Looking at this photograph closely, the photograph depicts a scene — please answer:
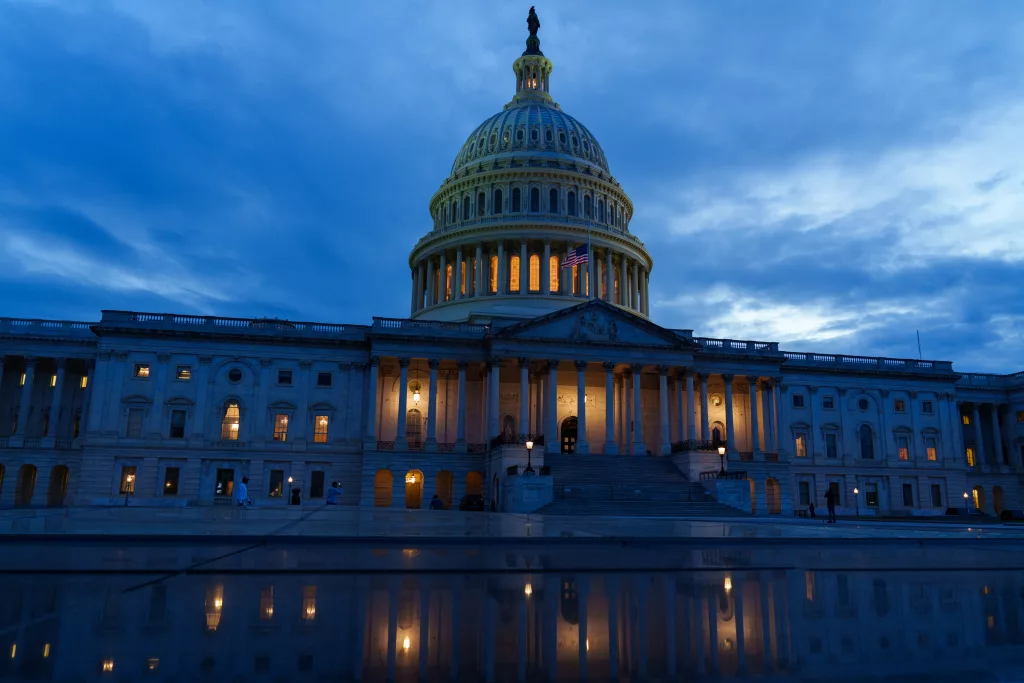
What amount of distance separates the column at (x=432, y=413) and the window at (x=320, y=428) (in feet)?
29.6

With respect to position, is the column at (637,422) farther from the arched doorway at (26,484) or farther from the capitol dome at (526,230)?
the arched doorway at (26,484)

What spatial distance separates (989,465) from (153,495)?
84.2 m

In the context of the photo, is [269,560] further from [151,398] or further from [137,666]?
[151,398]

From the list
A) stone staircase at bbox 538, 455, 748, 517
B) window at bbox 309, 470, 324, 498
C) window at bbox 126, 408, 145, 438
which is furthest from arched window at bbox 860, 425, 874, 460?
window at bbox 126, 408, 145, 438

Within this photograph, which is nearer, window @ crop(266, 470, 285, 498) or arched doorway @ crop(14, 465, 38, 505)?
window @ crop(266, 470, 285, 498)

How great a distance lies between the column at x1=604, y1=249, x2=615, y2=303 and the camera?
264 ft

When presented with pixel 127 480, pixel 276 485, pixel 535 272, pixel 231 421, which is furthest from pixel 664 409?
pixel 127 480

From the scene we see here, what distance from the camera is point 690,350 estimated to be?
6291 centimetres

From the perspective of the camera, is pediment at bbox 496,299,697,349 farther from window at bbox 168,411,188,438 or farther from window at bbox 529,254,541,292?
window at bbox 168,411,188,438

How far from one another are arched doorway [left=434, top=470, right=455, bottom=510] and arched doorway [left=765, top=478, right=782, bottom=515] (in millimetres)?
28012

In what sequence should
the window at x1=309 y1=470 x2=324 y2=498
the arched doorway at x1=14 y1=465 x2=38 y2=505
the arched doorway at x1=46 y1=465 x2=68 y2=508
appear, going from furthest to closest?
the arched doorway at x1=46 y1=465 x2=68 y2=508 < the arched doorway at x1=14 y1=465 x2=38 y2=505 < the window at x1=309 y1=470 x2=324 y2=498

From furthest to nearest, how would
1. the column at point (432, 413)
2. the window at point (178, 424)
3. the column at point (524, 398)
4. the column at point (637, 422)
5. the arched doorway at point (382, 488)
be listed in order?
the arched doorway at point (382, 488), the window at point (178, 424), the column at point (432, 413), the column at point (637, 422), the column at point (524, 398)

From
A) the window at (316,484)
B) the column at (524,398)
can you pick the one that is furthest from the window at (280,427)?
the column at (524,398)

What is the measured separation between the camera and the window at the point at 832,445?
2881 inches
